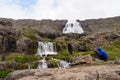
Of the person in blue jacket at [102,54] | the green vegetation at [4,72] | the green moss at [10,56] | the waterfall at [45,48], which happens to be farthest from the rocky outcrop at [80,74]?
the waterfall at [45,48]

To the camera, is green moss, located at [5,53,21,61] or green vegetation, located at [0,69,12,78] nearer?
green vegetation, located at [0,69,12,78]

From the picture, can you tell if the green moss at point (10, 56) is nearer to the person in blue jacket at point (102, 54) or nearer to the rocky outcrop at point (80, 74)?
the person in blue jacket at point (102, 54)

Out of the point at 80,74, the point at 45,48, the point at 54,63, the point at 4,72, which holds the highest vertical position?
the point at 45,48

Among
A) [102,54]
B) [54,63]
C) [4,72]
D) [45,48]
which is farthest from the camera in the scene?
[45,48]

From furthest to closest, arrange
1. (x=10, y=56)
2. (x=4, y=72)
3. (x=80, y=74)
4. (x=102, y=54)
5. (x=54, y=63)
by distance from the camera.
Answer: (x=10, y=56)
(x=54, y=63)
(x=4, y=72)
(x=102, y=54)
(x=80, y=74)

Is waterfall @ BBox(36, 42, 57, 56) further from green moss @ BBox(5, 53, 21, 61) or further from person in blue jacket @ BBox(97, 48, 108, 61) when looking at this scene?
person in blue jacket @ BBox(97, 48, 108, 61)

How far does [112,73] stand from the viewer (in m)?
20.0

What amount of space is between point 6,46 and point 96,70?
123875 mm

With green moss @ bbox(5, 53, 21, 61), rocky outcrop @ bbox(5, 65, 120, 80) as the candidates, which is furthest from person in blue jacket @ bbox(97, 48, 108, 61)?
green moss @ bbox(5, 53, 21, 61)

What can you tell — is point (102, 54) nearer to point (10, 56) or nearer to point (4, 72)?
point (4, 72)

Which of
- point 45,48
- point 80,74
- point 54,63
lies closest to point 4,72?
point 54,63

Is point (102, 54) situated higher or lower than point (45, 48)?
lower

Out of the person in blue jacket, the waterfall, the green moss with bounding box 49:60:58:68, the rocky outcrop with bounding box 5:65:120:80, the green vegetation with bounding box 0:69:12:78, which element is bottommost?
the green vegetation with bounding box 0:69:12:78

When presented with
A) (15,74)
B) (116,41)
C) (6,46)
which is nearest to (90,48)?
(116,41)
